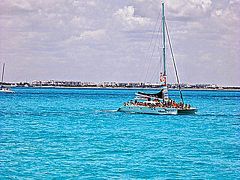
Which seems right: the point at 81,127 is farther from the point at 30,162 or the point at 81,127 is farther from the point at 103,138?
the point at 30,162

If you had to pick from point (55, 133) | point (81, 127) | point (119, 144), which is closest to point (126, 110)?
point (81, 127)

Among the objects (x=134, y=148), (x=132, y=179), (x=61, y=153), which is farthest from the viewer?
(x=134, y=148)

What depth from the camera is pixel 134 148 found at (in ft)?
163

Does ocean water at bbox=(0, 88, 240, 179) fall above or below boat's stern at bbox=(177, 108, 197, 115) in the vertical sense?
below

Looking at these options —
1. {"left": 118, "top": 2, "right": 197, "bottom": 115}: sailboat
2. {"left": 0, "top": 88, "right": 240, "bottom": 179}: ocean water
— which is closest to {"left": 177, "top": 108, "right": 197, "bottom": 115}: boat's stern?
{"left": 118, "top": 2, "right": 197, "bottom": 115}: sailboat

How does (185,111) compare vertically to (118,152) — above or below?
above

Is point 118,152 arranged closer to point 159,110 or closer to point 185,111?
point 159,110

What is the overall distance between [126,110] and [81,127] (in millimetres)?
31659

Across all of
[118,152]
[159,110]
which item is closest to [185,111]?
[159,110]

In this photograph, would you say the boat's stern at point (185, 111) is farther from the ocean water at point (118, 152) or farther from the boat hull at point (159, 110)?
the ocean water at point (118, 152)

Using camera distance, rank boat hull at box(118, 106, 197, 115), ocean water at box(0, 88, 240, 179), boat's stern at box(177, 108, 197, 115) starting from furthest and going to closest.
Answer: boat's stern at box(177, 108, 197, 115) → boat hull at box(118, 106, 197, 115) → ocean water at box(0, 88, 240, 179)

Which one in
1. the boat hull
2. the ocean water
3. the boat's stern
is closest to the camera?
the ocean water

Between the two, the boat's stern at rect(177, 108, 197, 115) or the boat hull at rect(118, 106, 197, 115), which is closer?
the boat hull at rect(118, 106, 197, 115)

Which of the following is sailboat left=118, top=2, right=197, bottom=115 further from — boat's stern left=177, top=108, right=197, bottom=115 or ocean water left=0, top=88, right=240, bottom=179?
ocean water left=0, top=88, right=240, bottom=179
